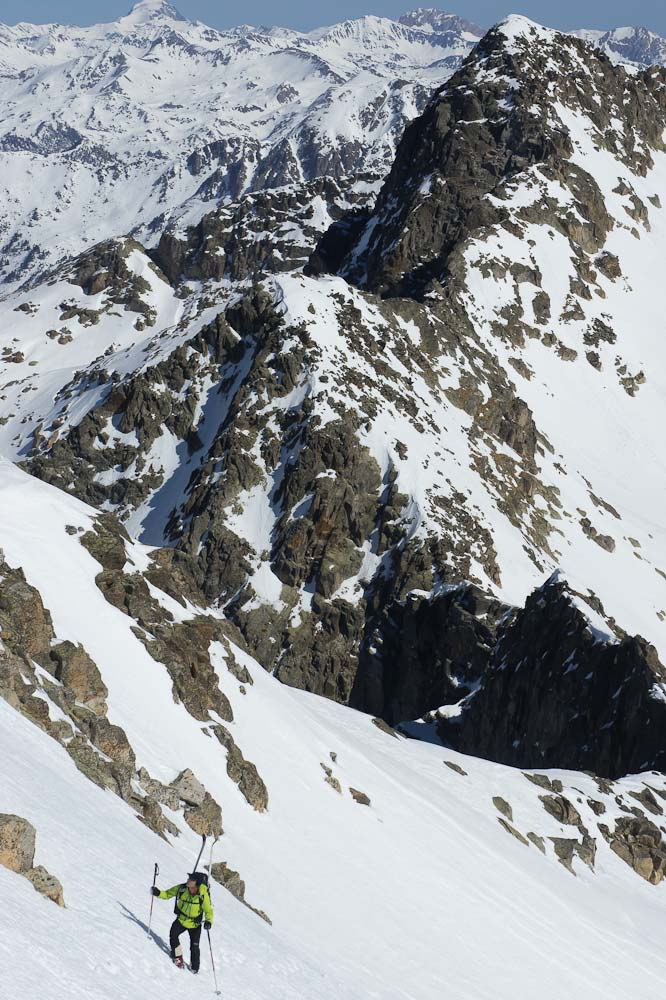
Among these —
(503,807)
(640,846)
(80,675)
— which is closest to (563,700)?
(640,846)

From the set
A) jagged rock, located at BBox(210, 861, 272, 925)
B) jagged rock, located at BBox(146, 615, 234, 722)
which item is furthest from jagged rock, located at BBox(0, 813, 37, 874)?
jagged rock, located at BBox(146, 615, 234, 722)

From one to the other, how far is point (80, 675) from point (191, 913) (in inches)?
510

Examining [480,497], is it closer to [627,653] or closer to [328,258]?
[627,653]

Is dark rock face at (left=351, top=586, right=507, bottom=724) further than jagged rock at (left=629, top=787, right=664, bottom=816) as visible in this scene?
Yes

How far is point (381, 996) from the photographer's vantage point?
781 inches

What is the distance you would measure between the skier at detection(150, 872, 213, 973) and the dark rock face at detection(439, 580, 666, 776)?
41.3 m

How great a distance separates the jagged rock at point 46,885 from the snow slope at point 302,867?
23cm

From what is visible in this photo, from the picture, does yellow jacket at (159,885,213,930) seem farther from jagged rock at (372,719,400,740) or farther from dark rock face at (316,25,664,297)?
dark rock face at (316,25,664,297)

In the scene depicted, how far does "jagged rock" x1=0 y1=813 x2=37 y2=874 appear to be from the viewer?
13.6 metres

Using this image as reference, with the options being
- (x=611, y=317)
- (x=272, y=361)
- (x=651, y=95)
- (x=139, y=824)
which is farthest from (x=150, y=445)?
(x=651, y=95)

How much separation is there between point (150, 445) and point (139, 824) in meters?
70.8

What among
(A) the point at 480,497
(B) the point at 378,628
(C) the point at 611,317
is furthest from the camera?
(C) the point at 611,317

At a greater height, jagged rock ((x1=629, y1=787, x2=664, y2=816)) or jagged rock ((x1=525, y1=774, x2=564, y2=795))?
jagged rock ((x1=629, y1=787, x2=664, y2=816))

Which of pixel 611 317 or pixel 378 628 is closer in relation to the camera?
pixel 378 628
